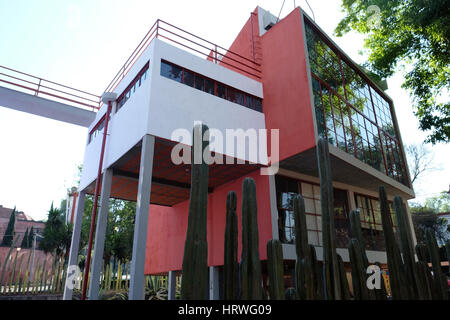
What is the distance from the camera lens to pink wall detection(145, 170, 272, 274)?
1302 cm

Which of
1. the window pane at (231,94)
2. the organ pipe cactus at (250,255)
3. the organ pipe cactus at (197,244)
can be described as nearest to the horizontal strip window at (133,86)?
the window pane at (231,94)

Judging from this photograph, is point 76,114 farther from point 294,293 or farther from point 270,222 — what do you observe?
point 294,293

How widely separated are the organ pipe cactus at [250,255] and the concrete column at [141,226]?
249 inches

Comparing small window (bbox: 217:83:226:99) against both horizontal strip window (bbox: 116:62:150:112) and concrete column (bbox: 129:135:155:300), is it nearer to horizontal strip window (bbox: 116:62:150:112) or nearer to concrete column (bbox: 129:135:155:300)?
horizontal strip window (bbox: 116:62:150:112)

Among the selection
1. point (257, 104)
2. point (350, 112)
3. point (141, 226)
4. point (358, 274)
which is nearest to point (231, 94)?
point (257, 104)

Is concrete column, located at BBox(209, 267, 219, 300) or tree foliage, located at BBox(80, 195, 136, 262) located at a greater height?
tree foliage, located at BBox(80, 195, 136, 262)

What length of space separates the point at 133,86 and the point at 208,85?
320 cm

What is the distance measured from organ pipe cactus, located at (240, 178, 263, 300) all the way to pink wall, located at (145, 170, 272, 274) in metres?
8.22

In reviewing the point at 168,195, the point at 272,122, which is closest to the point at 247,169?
the point at 272,122

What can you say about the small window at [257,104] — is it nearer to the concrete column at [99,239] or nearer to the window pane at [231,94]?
the window pane at [231,94]

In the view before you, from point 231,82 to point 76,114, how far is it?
765cm

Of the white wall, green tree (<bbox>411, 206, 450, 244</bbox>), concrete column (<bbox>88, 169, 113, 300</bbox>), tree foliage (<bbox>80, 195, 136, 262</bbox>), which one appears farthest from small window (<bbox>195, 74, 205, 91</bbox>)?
green tree (<bbox>411, 206, 450, 244</bbox>)

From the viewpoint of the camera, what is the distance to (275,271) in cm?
416

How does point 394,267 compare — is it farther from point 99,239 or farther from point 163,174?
point 163,174
